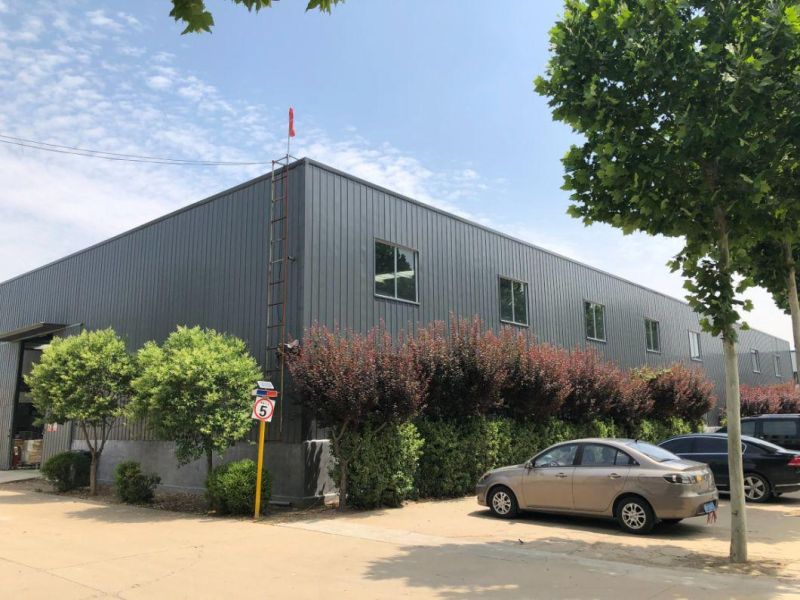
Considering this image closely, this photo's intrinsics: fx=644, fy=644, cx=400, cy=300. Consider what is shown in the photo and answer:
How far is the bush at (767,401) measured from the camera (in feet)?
107

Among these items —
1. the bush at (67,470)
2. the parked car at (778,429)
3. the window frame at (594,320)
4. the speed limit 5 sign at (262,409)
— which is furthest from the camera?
the window frame at (594,320)

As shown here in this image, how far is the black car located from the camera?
44.6ft

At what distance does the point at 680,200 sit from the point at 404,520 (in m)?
7.36

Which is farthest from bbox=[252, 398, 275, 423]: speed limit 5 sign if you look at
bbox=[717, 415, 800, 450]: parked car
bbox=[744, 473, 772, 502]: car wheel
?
bbox=[717, 415, 800, 450]: parked car

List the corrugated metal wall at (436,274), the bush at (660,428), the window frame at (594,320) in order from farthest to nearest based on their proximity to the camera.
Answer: the window frame at (594,320) → the bush at (660,428) → the corrugated metal wall at (436,274)

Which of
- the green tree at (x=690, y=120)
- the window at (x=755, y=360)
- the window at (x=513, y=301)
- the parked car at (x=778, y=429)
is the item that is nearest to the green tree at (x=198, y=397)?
the green tree at (x=690, y=120)

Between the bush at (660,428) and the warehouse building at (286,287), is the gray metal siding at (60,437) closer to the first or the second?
the warehouse building at (286,287)

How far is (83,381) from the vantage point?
16406mm

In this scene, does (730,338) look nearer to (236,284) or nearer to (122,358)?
(236,284)

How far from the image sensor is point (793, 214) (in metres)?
9.07

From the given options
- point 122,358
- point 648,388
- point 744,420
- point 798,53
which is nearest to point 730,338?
point 798,53

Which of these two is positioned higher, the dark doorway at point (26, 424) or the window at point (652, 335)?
the window at point (652, 335)

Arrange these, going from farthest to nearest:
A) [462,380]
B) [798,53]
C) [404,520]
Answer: [462,380]
[404,520]
[798,53]

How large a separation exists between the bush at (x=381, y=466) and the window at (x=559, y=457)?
317cm
